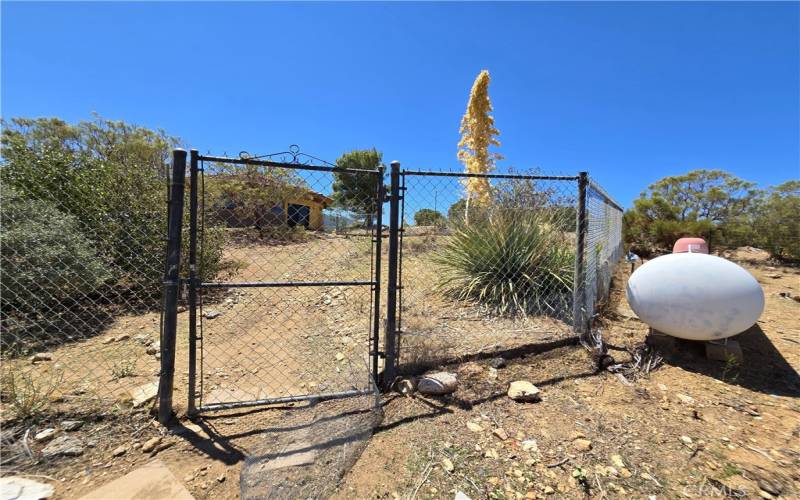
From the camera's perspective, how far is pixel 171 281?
2145mm

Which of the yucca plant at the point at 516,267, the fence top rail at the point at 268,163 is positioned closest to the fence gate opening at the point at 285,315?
the fence top rail at the point at 268,163

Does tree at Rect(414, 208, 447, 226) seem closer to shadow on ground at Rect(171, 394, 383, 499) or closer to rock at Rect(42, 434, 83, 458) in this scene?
shadow on ground at Rect(171, 394, 383, 499)

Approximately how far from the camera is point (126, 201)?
473 centimetres

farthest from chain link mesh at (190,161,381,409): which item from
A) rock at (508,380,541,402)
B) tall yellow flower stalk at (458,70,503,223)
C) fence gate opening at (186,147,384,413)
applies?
tall yellow flower stalk at (458,70,503,223)

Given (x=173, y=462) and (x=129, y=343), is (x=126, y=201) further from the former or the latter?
(x=173, y=462)

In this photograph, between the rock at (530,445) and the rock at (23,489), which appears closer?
the rock at (23,489)

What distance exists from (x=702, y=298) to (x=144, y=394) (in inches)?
192

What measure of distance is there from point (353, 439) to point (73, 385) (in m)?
2.36

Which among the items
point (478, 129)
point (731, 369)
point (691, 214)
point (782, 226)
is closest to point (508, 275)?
point (731, 369)

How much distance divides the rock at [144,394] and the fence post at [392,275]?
1772 millimetres

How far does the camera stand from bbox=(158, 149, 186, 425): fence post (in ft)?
6.86

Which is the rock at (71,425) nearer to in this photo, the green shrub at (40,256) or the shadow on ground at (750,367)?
the green shrub at (40,256)

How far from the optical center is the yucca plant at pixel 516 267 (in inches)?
176

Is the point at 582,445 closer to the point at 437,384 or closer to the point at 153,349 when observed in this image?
the point at 437,384
